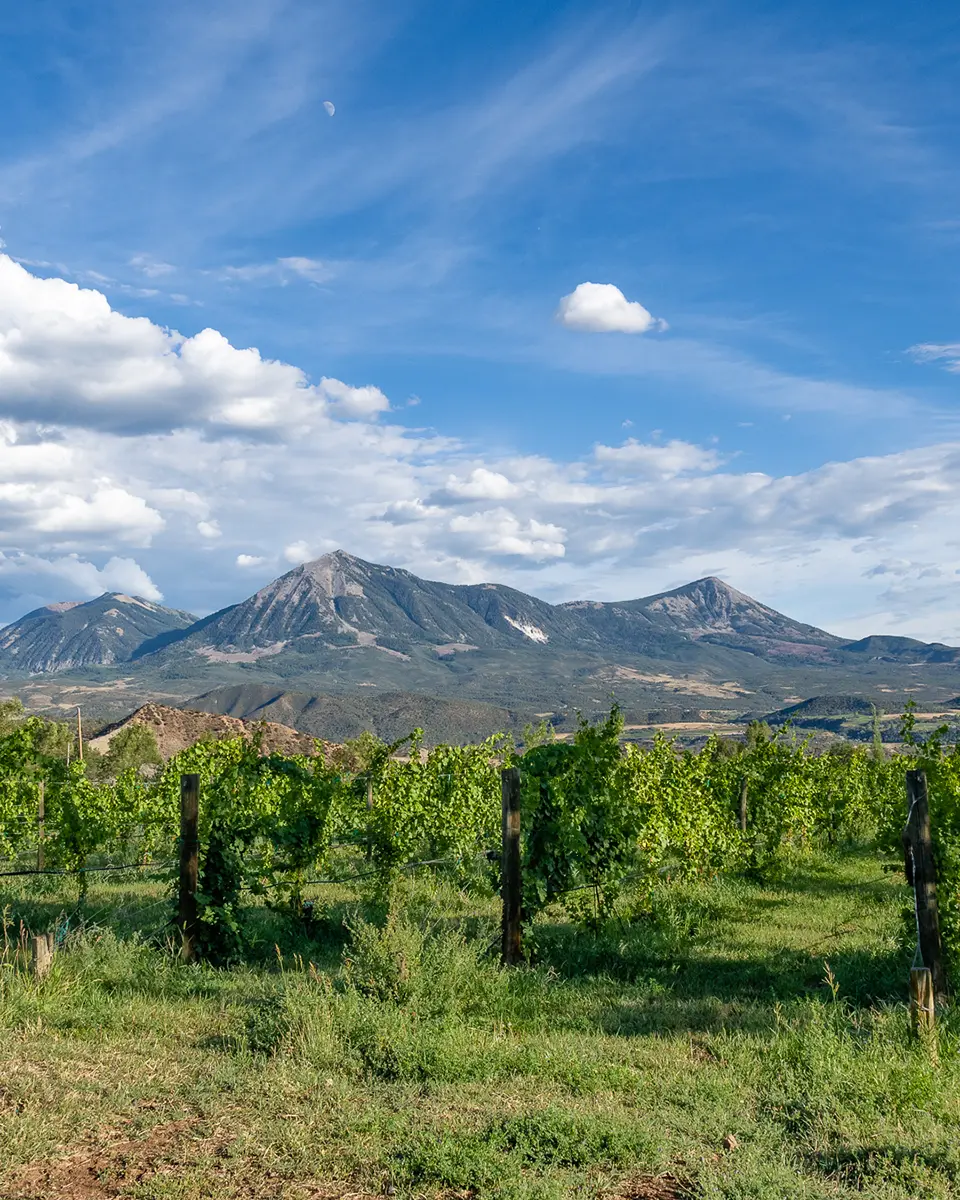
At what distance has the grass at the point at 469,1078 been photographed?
181 inches

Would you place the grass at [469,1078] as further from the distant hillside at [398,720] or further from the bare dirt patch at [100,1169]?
the distant hillside at [398,720]

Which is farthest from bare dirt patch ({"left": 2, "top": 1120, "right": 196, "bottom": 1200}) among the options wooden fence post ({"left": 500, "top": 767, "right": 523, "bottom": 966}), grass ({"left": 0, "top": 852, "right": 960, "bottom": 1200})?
wooden fence post ({"left": 500, "top": 767, "right": 523, "bottom": 966})

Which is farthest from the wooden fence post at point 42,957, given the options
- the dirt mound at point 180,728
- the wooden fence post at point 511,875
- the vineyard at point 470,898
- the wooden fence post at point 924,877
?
the dirt mound at point 180,728

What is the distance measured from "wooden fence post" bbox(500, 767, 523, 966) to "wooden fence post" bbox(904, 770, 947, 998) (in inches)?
138

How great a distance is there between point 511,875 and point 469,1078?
3223 mm

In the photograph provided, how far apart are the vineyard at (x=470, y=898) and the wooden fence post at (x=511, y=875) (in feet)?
0.16

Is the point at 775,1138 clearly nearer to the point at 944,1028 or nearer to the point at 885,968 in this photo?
the point at 944,1028

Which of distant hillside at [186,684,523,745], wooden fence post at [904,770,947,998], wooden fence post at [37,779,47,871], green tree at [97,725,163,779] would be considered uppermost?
wooden fence post at [904,770,947,998]

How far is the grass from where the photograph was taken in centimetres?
461

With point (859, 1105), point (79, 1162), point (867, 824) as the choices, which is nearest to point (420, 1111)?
point (79, 1162)

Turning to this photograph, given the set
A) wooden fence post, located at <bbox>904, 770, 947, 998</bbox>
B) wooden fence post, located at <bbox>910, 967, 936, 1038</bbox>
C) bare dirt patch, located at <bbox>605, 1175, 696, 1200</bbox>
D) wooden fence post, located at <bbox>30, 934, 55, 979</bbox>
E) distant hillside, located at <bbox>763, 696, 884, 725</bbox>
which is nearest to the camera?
bare dirt patch, located at <bbox>605, 1175, 696, 1200</bbox>

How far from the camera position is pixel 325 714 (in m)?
191

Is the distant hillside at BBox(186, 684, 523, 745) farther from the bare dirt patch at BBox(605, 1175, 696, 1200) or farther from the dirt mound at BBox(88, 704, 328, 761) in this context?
the bare dirt patch at BBox(605, 1175, 696, 1200)

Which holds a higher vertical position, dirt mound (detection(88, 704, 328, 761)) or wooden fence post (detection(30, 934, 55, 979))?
wooden fence post (detection(30, 934, 55, 979))
